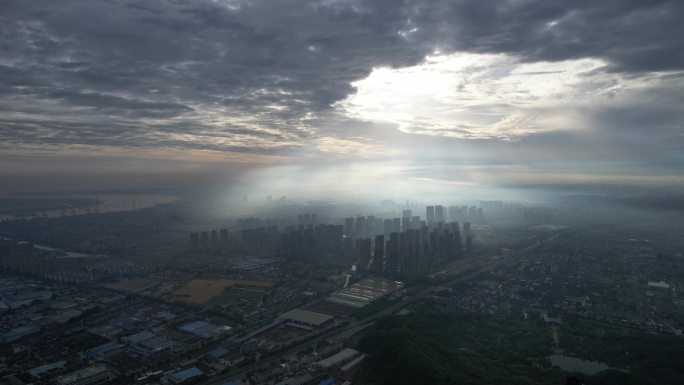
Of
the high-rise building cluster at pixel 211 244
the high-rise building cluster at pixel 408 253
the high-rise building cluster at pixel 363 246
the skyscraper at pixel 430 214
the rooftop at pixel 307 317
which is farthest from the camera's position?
the skyscraper at pixel 430 214

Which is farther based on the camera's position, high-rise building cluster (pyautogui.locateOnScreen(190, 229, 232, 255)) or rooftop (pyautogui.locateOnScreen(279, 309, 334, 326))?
high-rise building cluster (pyautogui.locateOnScreen(190, 229, 232, 255))

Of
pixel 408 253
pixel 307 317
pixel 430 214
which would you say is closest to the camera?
pixel 307 317

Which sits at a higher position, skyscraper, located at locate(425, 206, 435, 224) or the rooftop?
skyscraper, located at locate(425, 206, 435, 224)

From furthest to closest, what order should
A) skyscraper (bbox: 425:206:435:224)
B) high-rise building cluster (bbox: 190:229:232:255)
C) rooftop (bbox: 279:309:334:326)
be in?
skyscraper (bbox: 425:206:435:224), high-rise building cluster (bbox: 190:229:232:255), rooftop (bbox: 279:309:334:326)

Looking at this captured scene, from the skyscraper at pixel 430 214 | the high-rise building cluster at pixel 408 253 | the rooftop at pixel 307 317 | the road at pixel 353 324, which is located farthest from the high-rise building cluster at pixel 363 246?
the skyscraper at pixel 430 214

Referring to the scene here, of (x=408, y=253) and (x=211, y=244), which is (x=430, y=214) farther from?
(x=211, y=244)

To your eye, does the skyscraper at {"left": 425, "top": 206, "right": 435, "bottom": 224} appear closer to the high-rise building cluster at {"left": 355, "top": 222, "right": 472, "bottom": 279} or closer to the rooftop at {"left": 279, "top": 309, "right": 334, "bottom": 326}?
the high-rise building cluster at {"left": 355, "top": 222, "right": 472, "bottom": 279}

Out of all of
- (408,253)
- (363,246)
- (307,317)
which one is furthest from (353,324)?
(408,253)

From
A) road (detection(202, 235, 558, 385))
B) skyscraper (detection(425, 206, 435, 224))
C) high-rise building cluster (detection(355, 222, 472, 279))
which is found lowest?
road (detection(202, 235, 558, 385))

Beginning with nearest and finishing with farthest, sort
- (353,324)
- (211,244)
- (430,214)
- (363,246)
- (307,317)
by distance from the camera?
(353,324) < (307,317) < (363,246) < (211,244) < (430,214)

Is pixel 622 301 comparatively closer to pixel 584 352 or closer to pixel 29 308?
pixel 584 352

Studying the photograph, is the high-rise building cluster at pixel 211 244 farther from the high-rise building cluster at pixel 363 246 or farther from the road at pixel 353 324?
the road at pixel 353 324

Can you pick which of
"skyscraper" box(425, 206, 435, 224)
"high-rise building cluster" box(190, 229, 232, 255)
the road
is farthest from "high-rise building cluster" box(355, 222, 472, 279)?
"skyscraper" box(425, 206, 435, 224)
